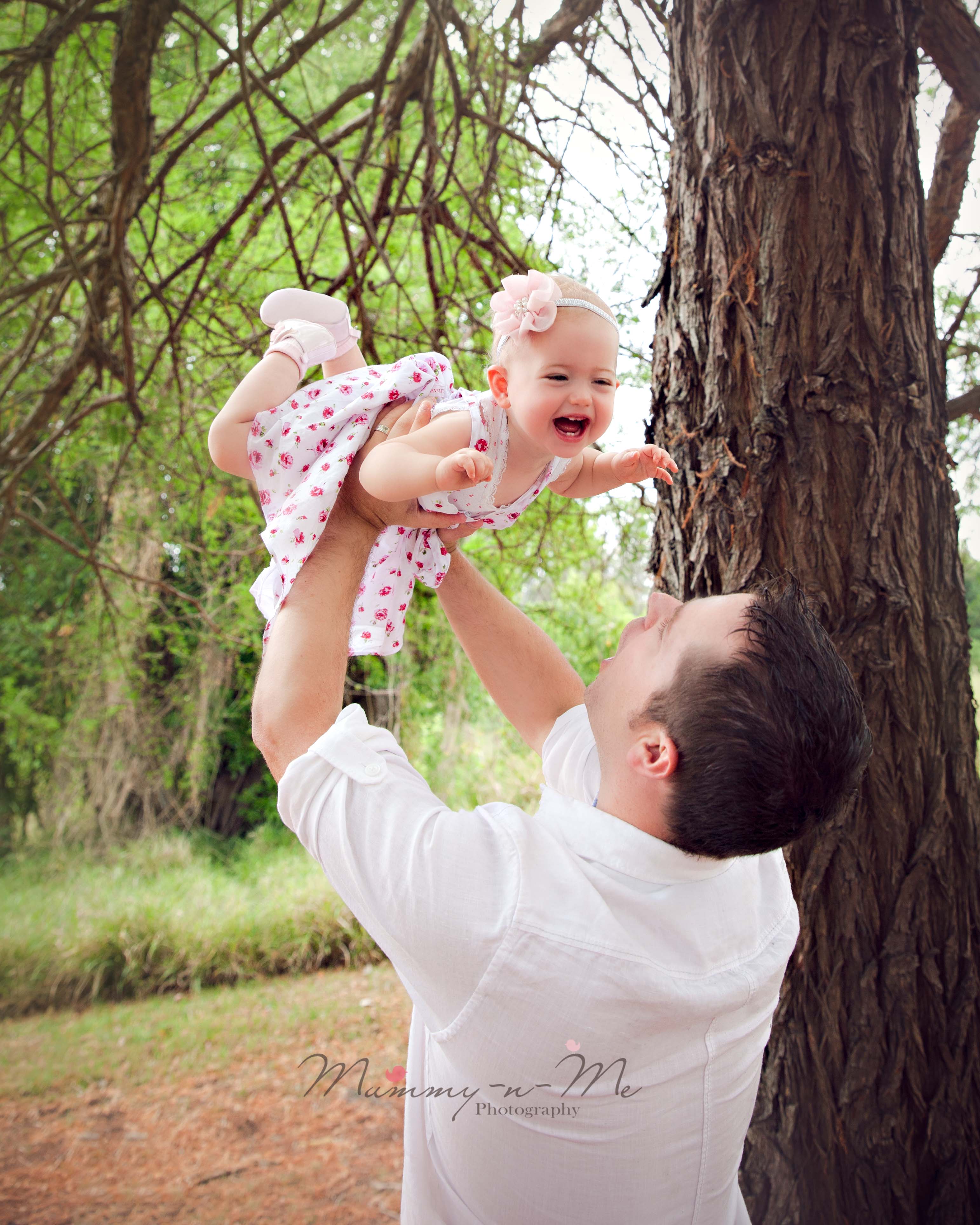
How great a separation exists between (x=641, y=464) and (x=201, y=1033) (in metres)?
4.41

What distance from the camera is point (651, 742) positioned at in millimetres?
1095

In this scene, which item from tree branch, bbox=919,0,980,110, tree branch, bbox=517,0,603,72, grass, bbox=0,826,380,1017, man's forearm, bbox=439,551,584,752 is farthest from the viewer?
grass, bbox=0,826,380,1017

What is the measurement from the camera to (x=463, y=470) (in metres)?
1.01

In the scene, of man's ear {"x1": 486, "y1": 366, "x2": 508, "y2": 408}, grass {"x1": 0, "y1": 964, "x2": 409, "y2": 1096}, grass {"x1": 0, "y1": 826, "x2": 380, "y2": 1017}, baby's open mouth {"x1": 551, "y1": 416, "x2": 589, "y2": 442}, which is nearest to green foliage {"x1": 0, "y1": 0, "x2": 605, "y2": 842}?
grass {"x1": 0, "y1": 826, "x2": 380, "y2": 1017}

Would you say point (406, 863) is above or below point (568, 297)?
below

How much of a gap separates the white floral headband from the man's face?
408 mm

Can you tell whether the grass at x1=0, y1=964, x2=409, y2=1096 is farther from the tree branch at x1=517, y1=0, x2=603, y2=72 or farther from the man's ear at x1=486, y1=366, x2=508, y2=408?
the tree branch at x1=517, y1=0, x2=603, y2=72

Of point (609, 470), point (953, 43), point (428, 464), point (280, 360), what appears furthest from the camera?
point (953, 43)

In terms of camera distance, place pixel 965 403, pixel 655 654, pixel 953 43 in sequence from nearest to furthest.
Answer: pixel 655 654 → pixel 953 43 → pixel 965 403

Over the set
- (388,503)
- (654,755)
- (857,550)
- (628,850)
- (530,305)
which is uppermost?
(530,305)

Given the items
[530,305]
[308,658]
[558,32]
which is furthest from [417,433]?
[558,32]

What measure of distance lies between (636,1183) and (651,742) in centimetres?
52

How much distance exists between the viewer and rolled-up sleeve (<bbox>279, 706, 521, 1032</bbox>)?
946mm

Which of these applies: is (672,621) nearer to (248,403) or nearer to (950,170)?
(248,403)
